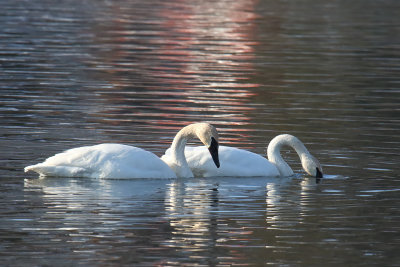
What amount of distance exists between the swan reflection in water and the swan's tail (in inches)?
3.2

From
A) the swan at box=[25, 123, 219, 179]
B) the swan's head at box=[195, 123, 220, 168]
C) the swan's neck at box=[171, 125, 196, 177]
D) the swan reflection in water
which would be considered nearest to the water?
the swan reflection in water

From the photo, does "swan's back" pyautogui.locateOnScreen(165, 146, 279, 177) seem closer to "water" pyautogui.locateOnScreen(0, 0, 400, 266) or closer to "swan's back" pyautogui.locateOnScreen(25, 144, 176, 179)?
"water" pyautogui.locateOnScreen(0, 0, 400, 266)

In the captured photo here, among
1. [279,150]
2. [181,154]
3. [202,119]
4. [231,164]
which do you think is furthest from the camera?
[202,119]

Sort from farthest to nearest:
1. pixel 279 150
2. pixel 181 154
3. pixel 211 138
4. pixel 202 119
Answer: pixel 202 119, pixel 279 150, pixel 181 154, pixel 211 138

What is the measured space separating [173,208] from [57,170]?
7.22ft

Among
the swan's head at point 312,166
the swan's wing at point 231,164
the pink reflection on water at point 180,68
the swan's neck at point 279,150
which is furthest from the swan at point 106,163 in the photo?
the pink reflection on water at point 180,68

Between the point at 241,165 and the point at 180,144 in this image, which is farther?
the point at 241,165

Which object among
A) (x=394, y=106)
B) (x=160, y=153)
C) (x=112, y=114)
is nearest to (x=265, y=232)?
(x=160, y=153)

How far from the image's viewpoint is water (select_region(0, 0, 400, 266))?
1066 centimetres

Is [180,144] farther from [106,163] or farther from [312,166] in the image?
[312,166]

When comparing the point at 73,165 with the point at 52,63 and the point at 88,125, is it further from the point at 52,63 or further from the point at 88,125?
the point at 52,63

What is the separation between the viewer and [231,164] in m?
14.6

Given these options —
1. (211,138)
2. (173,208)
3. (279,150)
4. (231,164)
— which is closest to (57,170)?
(211,138)

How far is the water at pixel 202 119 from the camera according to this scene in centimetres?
1066
